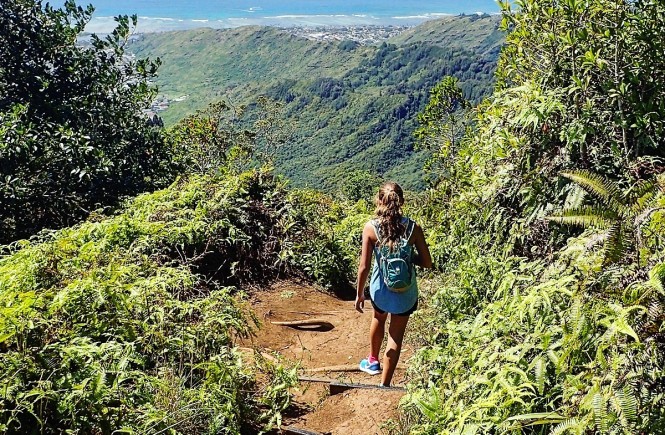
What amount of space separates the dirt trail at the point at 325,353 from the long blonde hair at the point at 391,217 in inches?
42.9

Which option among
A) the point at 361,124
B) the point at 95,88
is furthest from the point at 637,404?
the point at 361,124

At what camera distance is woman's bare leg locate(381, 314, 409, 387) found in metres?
4.29

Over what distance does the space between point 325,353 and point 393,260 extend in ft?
5.80

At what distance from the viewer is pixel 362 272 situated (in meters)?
4.42

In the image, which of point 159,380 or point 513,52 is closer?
point 159,380

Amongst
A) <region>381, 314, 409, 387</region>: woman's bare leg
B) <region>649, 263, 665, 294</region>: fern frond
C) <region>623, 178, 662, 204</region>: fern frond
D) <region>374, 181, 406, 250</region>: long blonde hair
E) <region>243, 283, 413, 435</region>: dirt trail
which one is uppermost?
<region>623, 178, 662, 204</region>: fern frond

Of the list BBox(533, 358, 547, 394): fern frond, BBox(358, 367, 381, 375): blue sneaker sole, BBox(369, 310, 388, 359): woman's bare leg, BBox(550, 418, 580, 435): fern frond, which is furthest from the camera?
BBox(358, 367, 381, 375): blue sneaker sole

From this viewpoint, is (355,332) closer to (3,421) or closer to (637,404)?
(3,421)

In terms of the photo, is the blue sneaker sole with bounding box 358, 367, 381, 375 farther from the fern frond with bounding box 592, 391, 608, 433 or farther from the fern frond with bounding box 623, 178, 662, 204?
the fern frond with bounding box 592, 391, 608, 433

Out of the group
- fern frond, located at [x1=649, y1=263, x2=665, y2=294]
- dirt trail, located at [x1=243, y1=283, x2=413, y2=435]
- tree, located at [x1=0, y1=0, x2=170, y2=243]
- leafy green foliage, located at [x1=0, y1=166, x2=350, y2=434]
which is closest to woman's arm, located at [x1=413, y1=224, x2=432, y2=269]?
dirt trail, located at [x1=243, y1=283, x2=413, y2=435]

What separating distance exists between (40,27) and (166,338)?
8261 mm

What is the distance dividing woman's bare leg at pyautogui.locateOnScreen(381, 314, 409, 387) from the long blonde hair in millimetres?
566

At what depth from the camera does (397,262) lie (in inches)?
166

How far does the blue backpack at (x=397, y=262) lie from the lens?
4.22 metres
